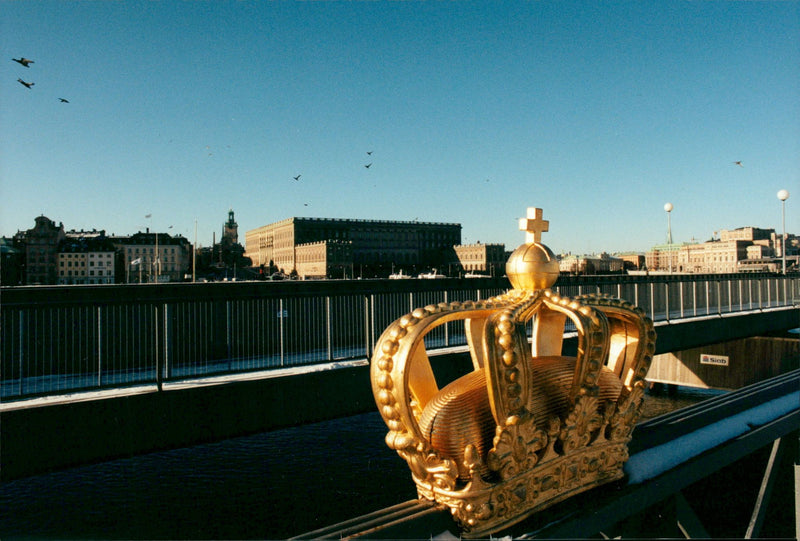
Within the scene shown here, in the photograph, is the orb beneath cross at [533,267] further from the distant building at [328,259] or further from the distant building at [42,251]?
the distant building at [328,259]

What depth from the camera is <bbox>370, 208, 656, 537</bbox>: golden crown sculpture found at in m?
1.89

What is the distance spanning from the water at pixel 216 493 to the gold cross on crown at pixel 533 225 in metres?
6.73

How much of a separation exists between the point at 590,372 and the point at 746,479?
1.32 meters

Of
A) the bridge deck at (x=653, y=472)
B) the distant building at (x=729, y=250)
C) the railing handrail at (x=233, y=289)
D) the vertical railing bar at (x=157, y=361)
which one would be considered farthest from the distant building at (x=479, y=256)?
the bridge deck at (x=653, y=472)

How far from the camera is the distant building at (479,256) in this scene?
523 ft

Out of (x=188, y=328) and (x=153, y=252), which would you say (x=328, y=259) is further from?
(x=188, y=328)

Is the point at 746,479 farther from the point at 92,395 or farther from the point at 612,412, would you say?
the point at 92,395

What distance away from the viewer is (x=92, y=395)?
655cm

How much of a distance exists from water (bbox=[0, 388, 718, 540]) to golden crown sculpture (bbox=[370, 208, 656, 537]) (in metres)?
6.57

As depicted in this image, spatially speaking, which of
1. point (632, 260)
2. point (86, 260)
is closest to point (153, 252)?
point (86, 260)

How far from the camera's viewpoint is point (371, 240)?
16875cm

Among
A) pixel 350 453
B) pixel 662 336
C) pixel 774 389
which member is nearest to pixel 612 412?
pixel 774 389

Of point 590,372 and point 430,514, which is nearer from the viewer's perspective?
point 430,514

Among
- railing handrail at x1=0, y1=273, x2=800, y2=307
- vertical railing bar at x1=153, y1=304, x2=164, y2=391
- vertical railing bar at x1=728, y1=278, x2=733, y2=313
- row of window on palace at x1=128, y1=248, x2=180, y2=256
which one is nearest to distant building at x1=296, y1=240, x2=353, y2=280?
row of window on palace at x1=128, y1=248, x2=180, y2=256
